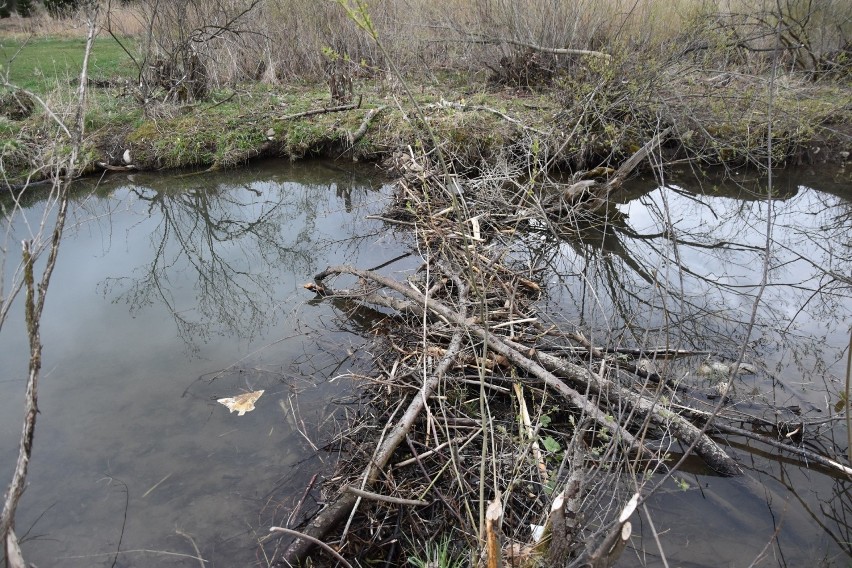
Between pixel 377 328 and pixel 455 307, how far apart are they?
723 millimetres

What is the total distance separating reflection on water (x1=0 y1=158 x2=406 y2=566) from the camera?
2916mm

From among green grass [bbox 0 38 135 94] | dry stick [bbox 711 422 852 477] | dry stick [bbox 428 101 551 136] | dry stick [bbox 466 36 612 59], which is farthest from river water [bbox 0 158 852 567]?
green grass [bbox 0 38 135 94]

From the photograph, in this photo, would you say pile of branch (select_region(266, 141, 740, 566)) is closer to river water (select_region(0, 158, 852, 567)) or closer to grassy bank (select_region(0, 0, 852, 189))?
river water (select_region(0, 158, 852, 567))

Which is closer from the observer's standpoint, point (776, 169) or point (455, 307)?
point (455, 307)

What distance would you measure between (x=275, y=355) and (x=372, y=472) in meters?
1.86

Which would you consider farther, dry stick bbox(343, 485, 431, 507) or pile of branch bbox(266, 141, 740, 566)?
dry stick bbox(343, 485, 431, 507)

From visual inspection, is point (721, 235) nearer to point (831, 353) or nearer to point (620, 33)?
point (831, 353)

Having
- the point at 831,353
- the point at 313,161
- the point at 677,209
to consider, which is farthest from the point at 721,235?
the point at 313,161

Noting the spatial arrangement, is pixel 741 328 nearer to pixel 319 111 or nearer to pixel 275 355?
pixel 275 355

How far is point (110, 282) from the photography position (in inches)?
211

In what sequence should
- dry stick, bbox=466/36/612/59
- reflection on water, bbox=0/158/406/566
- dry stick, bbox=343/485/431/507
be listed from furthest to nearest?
1. dry stick, bbox=466/36/612/59
2. reflection on water, bbox=0/158/406/566
3. dry stick, bbox=343/485/431/507

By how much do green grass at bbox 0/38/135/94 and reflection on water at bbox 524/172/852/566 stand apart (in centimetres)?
873

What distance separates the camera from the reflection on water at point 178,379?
2.92 metres

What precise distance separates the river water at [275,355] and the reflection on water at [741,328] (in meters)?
0.02
